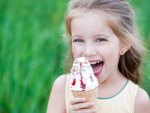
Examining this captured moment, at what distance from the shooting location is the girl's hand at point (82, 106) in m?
2.49

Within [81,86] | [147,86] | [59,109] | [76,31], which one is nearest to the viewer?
[81,86]

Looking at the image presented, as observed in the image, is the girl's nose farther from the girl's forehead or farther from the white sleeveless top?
the white sleeveless top

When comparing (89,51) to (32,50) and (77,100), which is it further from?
(32,50)

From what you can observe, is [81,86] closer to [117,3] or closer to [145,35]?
[117,3]

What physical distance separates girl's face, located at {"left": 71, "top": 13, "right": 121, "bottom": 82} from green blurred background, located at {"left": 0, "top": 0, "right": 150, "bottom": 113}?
1.17 metres

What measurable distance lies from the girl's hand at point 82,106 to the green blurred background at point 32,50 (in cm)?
140

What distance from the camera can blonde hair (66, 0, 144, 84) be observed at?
276 centimetres

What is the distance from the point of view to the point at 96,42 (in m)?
2.68

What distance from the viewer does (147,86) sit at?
12.5 ft

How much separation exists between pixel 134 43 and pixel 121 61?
0.44 ft

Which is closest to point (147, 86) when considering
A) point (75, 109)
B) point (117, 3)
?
point (117, 3)

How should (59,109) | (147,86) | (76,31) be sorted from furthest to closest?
1. (147,86)
2. (59,109)
3. (76,31)

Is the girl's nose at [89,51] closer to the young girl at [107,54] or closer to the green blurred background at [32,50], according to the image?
the young girl at [107,54]

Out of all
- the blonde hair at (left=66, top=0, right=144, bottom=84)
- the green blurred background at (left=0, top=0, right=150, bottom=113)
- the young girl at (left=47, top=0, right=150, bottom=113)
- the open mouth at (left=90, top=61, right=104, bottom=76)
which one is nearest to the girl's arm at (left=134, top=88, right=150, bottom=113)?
the young girl at (left=47, top=0, right=150, bottom=113)
